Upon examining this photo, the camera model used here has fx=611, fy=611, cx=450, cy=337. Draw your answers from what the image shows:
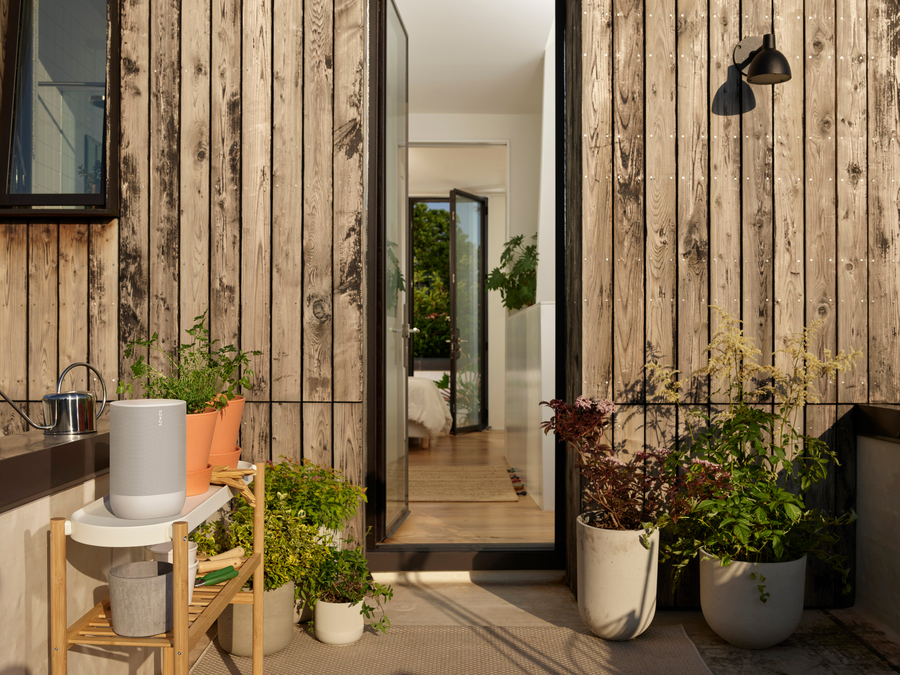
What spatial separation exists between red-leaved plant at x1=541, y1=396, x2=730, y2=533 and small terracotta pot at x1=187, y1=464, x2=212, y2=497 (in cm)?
113

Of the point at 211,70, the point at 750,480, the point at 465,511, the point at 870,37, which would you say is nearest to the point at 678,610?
the point at 750,480

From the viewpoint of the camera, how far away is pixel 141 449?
1235 millimetres

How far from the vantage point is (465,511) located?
336 centimetres

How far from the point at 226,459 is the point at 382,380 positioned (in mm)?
976

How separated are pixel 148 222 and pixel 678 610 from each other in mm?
2505

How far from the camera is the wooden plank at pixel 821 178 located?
2.31 meters

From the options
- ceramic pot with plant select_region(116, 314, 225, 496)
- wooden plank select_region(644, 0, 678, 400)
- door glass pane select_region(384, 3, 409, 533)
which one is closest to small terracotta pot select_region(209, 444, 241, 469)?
ceramic pot with plant select_region(116, 314, 225, 496)

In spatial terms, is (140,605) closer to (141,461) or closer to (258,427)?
(141,461)

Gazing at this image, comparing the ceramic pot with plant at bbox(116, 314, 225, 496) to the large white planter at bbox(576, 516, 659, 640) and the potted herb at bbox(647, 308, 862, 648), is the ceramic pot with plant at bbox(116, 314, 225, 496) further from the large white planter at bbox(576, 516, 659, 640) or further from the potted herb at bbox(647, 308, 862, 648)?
the potted herb at bbox(647, 308, 862, 648)

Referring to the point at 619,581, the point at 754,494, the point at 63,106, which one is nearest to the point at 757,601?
the point at 754,494

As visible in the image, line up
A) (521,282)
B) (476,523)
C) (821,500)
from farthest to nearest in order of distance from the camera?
(521,282)
(476,523)
(821,500)

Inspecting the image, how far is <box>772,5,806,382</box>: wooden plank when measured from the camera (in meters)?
2.31

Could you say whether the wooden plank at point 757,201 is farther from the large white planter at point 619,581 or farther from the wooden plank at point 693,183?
the large white planter at point 619,581

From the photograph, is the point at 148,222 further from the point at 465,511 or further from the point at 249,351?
the point at 465,511
